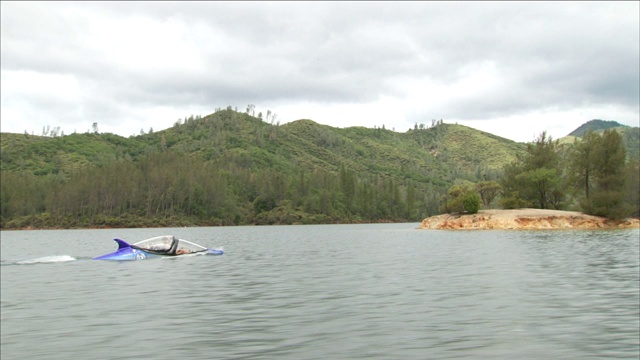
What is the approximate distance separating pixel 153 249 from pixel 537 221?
69040 millimetres

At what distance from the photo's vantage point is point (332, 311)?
2100 cm

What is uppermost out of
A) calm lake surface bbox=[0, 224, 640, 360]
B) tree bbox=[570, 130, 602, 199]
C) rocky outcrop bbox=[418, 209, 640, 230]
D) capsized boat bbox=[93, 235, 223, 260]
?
tree bbox=[570, 130, 602, 199]

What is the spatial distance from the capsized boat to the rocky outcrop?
61952 millimetres

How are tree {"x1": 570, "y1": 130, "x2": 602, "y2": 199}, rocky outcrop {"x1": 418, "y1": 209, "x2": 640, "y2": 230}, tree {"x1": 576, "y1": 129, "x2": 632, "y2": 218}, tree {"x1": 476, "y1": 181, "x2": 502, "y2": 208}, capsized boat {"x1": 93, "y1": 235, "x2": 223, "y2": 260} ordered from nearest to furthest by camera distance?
capsized boat {"x1": 93, "y1": 235, "x2": 223, "y2": 260} → rocky outcrop {"x1": 418, "y1": 209, "x2": 640, "y2": 230} → tree {"x1": 576, "y1": 129, "x2": 632, "y2": 218} → tree {"x1": 570, "y1": 130, "x2": 602, "y2": 199} → tree {"x1": 476, "y1": 181, "x2": 502, "y2": 208}

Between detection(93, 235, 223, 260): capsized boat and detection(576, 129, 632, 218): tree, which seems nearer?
detection(93, 235, 223, 260): capsized boat

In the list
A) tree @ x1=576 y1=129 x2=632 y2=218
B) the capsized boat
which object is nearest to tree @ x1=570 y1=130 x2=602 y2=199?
tree @ x1=576 y1=129 x2=632 y2=218

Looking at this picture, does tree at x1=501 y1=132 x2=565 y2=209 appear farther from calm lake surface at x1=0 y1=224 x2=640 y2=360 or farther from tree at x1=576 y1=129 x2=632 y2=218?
calm lake surface at x1=0 y1=224 x2=640 y2=360

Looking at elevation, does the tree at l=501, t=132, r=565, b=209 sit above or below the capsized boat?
above

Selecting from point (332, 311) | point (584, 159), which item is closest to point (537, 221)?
point (584, 159)

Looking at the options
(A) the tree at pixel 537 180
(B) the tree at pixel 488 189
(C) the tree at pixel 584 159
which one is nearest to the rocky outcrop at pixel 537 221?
(C) the tree at pixel 584 159

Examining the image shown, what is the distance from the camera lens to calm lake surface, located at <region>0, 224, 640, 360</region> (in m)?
15.5

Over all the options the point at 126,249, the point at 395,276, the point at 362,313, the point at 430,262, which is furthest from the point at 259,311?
the point at 126,249

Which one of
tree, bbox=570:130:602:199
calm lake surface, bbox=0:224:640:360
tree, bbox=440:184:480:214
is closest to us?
calm lake surface, bbox=0:224:640:360

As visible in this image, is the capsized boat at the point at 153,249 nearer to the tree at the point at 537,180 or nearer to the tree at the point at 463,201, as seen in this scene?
the tree at the point at 463,201
